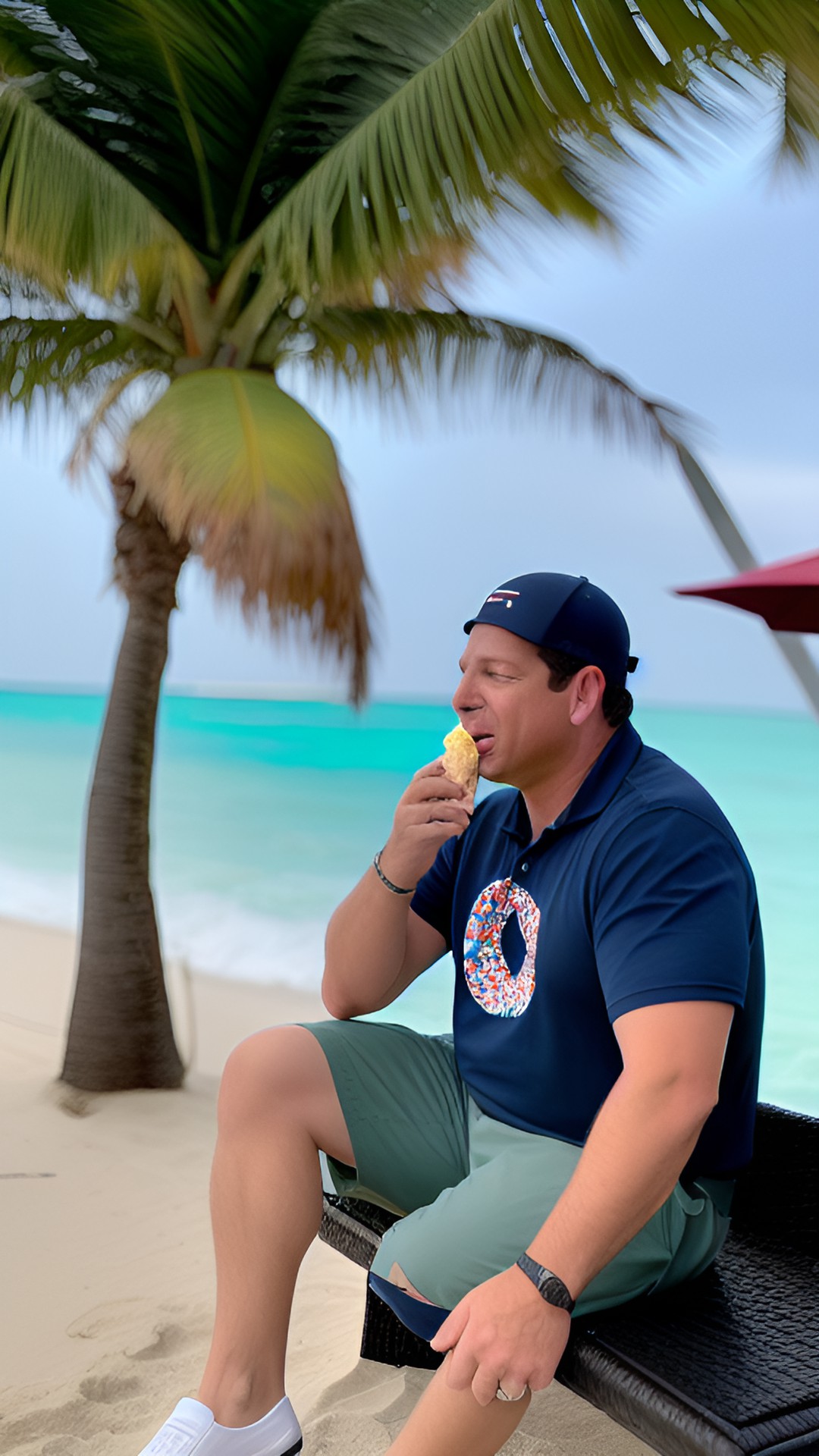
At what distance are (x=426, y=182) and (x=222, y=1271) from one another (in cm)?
335

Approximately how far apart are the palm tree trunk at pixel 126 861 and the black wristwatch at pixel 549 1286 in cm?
387

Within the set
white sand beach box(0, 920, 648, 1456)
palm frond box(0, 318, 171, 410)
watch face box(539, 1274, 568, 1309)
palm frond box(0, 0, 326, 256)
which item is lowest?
white sand beach box(0, 920, 648, 1456)

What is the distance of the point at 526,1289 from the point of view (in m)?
1.49

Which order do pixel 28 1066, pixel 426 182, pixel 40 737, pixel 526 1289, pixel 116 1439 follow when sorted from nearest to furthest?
1. pixel 526 1289
2. pixel 116 1439
3. pixel 426 182
4. pixel 28 1066
5. pixel 40 737

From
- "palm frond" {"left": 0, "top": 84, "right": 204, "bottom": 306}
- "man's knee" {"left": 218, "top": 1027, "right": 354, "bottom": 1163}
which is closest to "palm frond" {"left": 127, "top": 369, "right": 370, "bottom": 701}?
"palm frond" {"left": 0, "top": 84, "right": 204, "bottom": 306}

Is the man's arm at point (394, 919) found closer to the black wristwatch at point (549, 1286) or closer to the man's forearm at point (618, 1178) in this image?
the man's forearm at point (618, 1178)

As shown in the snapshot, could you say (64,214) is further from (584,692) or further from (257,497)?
(584,692)

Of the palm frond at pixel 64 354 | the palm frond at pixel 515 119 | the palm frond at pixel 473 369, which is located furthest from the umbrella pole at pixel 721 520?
the palm frond at pixel 64 354

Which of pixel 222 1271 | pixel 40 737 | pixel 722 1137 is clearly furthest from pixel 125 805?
pixel 40 737

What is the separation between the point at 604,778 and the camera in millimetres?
1911

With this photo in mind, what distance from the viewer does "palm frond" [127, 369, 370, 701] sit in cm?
374

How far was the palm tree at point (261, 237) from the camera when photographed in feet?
12.1

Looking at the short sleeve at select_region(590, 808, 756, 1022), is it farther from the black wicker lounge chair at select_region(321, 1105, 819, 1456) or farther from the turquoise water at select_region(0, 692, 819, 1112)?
the turquoise water at select_region(0, 692, 819, 1112)

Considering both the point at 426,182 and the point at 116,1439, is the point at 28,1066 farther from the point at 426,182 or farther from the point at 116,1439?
the point at 426,182
